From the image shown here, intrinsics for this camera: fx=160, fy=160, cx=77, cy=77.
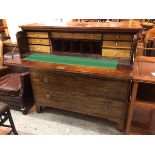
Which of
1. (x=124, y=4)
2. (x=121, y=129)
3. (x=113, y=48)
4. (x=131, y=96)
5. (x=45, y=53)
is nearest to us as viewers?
(x=124, y=4)

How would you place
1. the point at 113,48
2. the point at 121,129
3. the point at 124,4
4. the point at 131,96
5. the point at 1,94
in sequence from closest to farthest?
the point at 124,4 → the point at 131,96 → the point at 113,48 → the point at 121,129 → the point at 1,94

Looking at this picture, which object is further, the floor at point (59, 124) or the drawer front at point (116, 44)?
the floor at point (59, 124)

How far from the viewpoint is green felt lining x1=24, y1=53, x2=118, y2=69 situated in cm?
151

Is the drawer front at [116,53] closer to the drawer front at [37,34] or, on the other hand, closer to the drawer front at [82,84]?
the drawer front at [82,84]

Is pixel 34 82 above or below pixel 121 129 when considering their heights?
above

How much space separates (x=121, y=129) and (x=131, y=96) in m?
0.47

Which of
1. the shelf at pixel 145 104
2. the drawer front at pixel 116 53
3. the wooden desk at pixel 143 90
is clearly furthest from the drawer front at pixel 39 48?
the shelf at pixel 145 104

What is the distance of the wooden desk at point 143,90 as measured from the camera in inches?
51.7

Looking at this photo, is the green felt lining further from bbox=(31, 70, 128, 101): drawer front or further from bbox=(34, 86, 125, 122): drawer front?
bbox=(34, 86, 125, 122): drawer front

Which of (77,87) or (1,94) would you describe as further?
(1,94)

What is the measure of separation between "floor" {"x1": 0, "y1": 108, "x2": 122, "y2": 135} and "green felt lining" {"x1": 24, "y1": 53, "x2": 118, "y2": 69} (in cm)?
74
